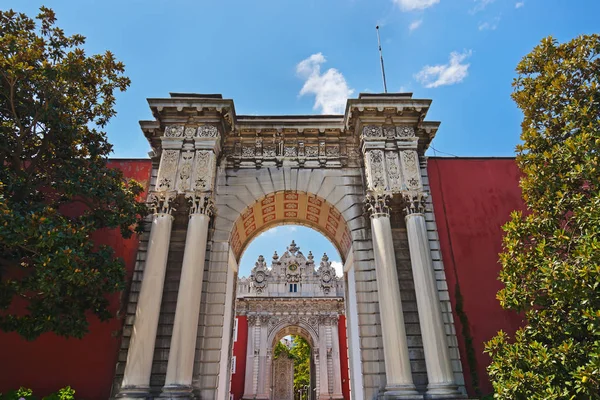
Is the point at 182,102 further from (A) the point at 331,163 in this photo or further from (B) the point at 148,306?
(B) the point at 148,306

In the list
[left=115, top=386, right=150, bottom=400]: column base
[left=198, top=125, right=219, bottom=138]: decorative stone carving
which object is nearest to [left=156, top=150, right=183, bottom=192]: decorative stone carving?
[left=198, top=125, right=219, bottom=138]: decorative stone carving

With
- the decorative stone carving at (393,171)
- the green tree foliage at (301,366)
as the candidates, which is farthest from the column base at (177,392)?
the green tree foliage at (301,366)

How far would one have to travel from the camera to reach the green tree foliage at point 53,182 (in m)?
9.06

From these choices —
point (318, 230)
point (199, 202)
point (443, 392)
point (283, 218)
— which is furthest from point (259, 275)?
point (443, 392)

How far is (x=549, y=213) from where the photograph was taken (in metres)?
9.30

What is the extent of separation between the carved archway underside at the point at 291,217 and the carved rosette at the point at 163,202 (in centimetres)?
237

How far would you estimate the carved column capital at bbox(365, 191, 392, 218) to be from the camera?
39.4 ft

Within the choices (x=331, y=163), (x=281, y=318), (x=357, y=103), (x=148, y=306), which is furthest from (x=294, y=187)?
(x=281, y=318)

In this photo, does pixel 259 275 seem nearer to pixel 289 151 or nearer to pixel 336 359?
pixel 336 359

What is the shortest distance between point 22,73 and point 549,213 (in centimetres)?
1399

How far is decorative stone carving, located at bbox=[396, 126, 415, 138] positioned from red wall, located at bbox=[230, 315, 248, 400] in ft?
89.5

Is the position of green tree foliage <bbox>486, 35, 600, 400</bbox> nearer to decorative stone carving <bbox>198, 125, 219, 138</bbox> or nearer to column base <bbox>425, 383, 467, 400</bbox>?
column base <bbox>425, 383, 467, 400</bbox>

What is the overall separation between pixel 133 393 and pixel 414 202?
9.79 metres

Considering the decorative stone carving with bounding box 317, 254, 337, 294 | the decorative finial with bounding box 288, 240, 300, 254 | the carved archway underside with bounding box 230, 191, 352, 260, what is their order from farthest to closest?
1. the decorative finial with bounding box 288, 240, 300, 254
2. the decorative stone carving with bounding box 317, 254, 337, 294
3. the carved archway underside with bounding box 230, 191, 352, 260
